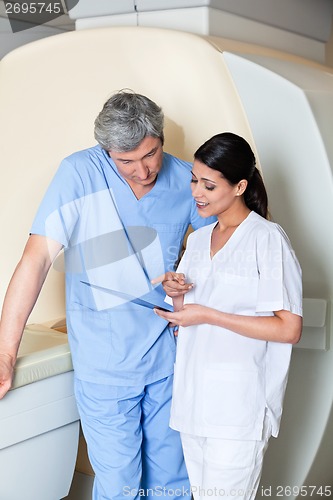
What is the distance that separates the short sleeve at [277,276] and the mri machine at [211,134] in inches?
15.7

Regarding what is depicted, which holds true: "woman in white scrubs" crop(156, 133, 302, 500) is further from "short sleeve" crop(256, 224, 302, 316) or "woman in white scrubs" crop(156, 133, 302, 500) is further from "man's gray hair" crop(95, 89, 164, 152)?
"man's gray hair" crop(95, 89, 164, 152)

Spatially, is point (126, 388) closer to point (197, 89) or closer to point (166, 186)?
point (166, 186)

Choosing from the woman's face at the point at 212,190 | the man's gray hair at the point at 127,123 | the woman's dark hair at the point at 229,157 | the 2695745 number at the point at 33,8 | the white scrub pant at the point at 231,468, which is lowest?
the white scrub pant at the point at 231,468

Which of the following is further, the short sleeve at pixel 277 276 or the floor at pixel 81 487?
the floor at pixel 81 487

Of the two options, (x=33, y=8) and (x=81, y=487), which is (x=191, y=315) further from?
(x=33, y=8)

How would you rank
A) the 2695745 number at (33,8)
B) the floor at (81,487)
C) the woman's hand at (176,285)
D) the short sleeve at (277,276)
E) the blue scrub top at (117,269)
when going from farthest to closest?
the 2695745 number at (33,8) → the floor at (81,487) → the blue scrub top at (117,269) → the woman's hand at (176,285) → the short sleeve at (277,276)

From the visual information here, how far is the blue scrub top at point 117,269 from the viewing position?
181 centimetres

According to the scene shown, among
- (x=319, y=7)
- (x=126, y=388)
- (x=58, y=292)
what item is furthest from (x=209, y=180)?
(x=319, y=7)

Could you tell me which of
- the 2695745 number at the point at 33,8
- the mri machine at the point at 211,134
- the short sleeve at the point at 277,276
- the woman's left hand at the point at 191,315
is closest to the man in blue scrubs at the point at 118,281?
the mri machine at the point at 211,134

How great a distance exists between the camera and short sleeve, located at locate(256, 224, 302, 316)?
1554 millimetres

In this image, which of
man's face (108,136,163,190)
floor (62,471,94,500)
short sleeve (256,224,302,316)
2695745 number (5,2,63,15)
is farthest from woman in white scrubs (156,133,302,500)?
2695745 number (5,2,63,15)

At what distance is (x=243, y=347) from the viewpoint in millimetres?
1619

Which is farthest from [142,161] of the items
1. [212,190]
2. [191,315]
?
[191,315]

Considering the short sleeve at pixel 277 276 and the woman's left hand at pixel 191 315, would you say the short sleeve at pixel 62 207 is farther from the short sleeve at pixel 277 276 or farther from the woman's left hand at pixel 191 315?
the short sleeve at pixel 277 276
